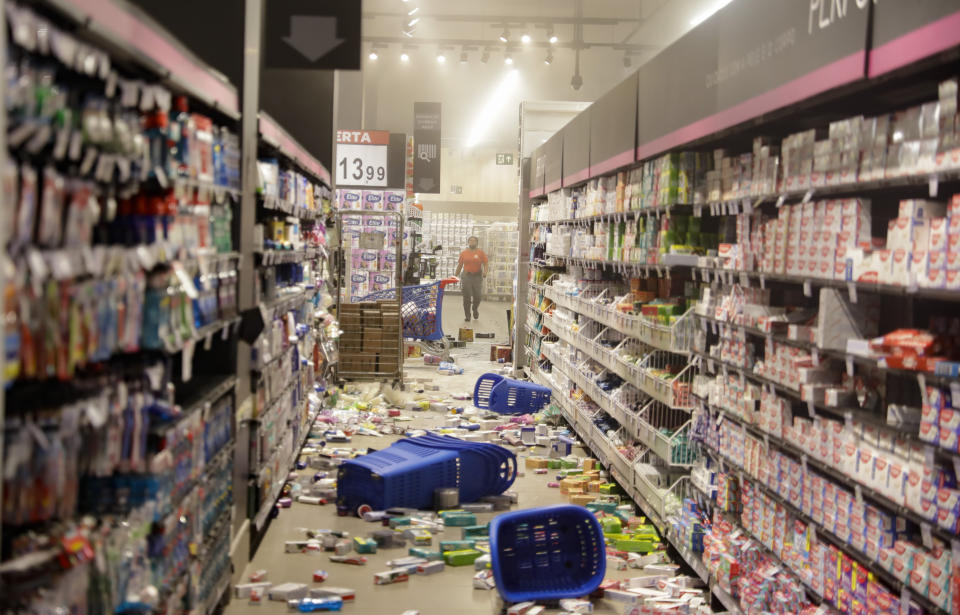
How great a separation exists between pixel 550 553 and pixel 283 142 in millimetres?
3070

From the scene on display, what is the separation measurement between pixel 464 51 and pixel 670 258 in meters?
17.8

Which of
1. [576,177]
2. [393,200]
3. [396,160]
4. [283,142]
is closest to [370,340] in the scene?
[576,177]

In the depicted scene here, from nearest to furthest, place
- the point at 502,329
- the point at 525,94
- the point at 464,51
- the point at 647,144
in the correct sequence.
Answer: the point at 647,144 < the point at 502,329 < the point at 464,51 < the point at 525,94

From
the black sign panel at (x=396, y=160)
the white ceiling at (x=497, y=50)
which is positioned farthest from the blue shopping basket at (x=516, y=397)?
the white ceiling at (x=497, y=50)

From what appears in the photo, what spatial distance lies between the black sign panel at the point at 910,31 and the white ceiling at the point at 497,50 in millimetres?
14202

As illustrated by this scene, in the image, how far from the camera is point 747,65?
15.3 feet

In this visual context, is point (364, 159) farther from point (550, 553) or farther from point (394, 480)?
point (550, 553)

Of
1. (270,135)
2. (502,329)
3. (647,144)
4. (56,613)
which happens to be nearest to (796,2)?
(647,144)

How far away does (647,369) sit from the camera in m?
6.79

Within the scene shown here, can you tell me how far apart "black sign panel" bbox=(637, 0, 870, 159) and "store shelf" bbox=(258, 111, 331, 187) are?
243cm

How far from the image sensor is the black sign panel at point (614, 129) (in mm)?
7211

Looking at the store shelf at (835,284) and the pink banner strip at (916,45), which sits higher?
the pink banner strip at (916,45)

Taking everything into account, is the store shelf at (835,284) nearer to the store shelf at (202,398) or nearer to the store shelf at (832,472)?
the store shelf at (832,472)

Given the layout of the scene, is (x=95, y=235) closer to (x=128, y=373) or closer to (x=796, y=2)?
(x=128, y=373)
